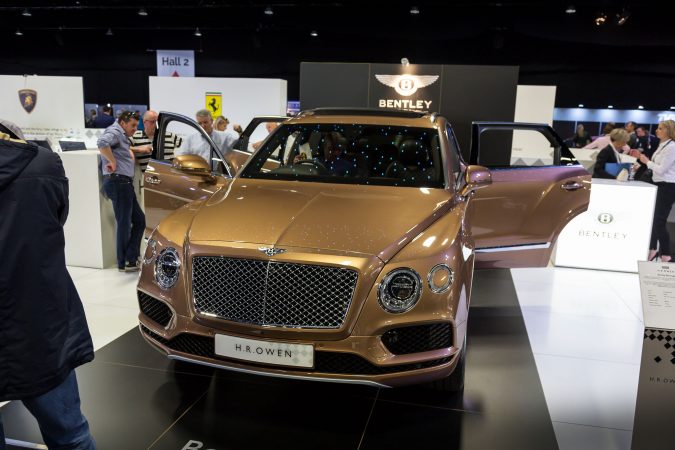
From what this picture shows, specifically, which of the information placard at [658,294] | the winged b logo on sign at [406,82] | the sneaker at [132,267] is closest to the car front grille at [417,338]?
the information placard at [658,294]

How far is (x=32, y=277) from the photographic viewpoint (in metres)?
1.63

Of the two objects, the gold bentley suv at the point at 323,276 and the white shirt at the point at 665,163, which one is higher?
the white shirt at the point at 665,163

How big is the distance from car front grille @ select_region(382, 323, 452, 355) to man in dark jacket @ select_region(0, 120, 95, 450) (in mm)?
1279

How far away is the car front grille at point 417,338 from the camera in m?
2.48

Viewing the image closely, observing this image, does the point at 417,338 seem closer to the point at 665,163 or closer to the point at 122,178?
A: the point at 122,178

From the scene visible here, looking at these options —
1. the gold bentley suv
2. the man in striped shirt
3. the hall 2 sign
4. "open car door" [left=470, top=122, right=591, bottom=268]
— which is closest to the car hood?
the gold bentley suv

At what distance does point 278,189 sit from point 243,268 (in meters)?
0.85

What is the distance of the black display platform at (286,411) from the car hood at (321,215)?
0.95m

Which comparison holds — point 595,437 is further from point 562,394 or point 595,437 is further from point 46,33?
point 46,33

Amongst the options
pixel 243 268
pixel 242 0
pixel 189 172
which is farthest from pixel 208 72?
pixel 243 268

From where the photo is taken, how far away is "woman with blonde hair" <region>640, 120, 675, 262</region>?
245 inches

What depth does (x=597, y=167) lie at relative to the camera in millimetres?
7070

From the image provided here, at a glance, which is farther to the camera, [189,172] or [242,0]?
[242,0]

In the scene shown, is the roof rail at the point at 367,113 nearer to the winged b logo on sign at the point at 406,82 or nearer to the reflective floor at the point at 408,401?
the reflective floor at the point at 408,401
